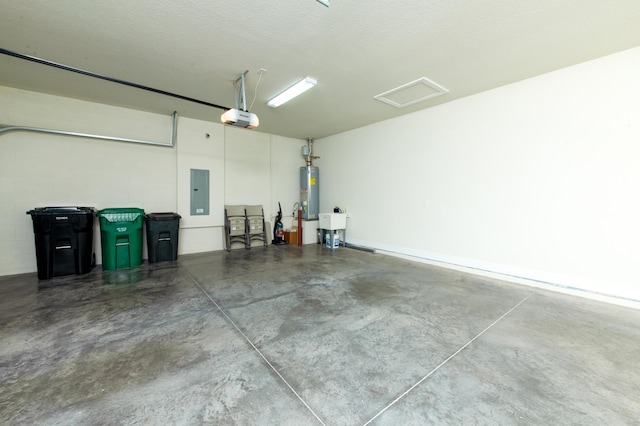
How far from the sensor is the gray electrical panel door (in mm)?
5629

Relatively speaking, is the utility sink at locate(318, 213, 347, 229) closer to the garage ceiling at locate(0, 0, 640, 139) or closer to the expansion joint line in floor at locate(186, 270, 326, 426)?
the garage ceiling at locate(0, 0, 640, 139)

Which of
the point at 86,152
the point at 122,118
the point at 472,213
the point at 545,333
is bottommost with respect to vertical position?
the point at 545,333

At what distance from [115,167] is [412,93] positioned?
563cm

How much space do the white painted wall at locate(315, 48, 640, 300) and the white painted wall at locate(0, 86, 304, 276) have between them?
12.0 feet

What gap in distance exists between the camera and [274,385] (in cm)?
168

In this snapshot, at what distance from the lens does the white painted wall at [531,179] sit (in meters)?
3.08

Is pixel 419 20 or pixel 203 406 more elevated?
pixel 419 20

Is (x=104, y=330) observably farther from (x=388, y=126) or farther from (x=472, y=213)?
(x=388, y=126)

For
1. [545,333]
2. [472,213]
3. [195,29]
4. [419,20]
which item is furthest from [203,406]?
[472,213]

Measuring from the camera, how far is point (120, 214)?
14.3 feet

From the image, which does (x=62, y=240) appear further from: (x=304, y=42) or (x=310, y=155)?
(x=310, y=155)

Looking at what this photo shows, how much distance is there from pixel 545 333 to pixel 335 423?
90.6 inches

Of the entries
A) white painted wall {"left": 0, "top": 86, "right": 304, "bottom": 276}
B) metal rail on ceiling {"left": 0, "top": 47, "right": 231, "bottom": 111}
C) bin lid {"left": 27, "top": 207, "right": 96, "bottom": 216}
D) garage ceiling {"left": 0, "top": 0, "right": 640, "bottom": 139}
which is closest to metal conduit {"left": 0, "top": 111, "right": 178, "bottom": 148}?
white painted wall {"left": 0, "top": 86, "right": 304, "bottom": 276}

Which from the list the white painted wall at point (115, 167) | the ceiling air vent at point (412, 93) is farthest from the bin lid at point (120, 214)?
the ceiling air vent at point (412, 93)
